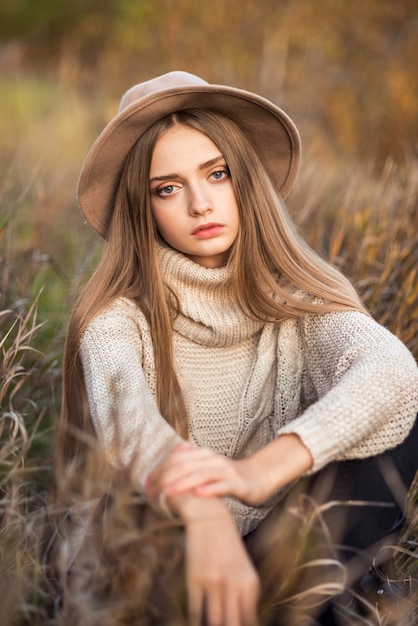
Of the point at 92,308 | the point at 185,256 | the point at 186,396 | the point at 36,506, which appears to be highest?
the point at 185,256

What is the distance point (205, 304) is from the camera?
220 centimetres

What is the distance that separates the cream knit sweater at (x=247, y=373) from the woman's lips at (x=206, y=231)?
95 millimetres

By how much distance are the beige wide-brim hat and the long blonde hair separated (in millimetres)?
40

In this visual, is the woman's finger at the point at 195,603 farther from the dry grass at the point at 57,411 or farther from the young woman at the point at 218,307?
the young woman at the point at 218,307

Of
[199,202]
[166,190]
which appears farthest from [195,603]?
[166,190]

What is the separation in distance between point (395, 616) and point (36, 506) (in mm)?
1101

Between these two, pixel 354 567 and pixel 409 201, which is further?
pixel 409 201

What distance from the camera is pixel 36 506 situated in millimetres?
2354

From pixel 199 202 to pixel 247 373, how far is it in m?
0.53

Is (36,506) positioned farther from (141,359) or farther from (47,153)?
(47,153)

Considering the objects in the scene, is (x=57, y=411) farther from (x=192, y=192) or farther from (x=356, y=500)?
(x=356, y=500)

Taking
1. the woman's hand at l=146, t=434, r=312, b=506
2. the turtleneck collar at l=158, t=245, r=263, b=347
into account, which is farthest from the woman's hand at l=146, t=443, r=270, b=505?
the turtleneck collar at l=158, t=245, r=263, b=347

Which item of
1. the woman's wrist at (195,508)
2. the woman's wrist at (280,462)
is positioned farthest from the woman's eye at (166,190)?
the woman's wrist at (195,508)

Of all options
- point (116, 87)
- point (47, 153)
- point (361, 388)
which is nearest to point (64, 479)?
→ point (361, 388)
